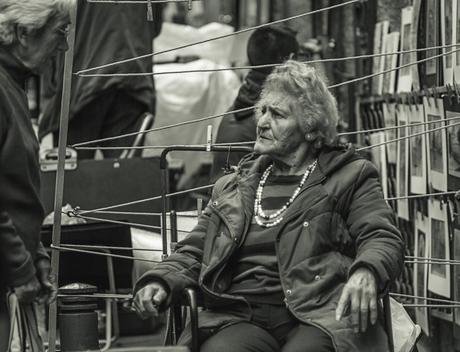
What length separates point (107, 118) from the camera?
9789 millimetres

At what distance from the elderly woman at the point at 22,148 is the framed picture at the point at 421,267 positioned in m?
3.00

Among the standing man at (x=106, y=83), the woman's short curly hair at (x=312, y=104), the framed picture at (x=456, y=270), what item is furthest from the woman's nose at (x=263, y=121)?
the standing man at (x=106, y=83)

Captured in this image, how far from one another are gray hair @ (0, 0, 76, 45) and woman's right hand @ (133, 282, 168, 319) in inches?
45.1

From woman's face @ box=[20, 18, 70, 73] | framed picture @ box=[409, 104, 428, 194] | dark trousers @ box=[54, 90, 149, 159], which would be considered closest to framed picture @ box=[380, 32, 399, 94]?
framed picture @ box=[409, 104, 428, 194]

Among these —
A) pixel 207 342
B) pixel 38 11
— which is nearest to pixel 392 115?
pixel 207 342

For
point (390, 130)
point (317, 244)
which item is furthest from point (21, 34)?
point (390, 130)

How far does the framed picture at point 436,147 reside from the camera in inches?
282

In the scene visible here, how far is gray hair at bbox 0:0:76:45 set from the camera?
510 centimetres

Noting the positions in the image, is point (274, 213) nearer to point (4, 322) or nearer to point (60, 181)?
point (60, 181)

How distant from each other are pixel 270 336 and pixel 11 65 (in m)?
1.46

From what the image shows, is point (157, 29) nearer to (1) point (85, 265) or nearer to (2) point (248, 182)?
(1) point (85, 265)

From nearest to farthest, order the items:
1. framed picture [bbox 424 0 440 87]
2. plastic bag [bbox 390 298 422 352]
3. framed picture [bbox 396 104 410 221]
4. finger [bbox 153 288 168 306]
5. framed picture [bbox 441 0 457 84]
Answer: finger [bbox 153 288 168 306]
plastic bag [bbox 390 298 422 352]
framed picture [bbox 441 0 457 84]
framed picture [bbox 424 0 440 87]
framed picture [bbox 396 104 410 221]

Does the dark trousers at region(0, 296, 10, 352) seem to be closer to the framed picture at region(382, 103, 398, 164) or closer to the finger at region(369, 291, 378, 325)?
the finger at region(369, 291, 378, 325)

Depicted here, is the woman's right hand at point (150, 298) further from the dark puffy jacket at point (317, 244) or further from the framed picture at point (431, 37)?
the framed picture at point (431, 37)
